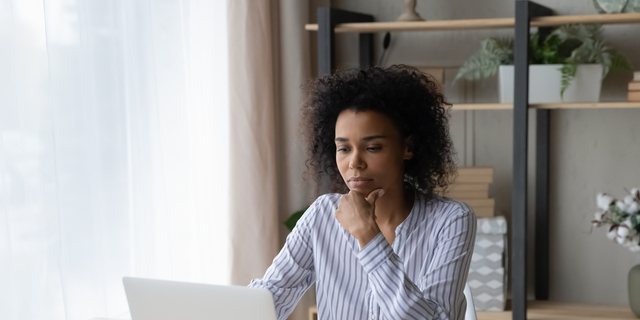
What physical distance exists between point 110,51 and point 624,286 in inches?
85.0

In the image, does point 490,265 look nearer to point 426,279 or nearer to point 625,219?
point 625,219

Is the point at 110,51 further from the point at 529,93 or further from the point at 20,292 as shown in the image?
the point at 529,93

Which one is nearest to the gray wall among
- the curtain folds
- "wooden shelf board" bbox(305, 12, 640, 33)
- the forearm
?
"wooden shelf board" bbox(305, 12, 640, 33)

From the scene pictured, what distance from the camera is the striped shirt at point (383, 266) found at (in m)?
1.19

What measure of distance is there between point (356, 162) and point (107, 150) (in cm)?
83

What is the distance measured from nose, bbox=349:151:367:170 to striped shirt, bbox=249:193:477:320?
16cm

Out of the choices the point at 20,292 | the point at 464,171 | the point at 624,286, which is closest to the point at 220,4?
the point at 464,171

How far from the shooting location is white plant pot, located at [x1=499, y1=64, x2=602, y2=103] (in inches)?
91.4

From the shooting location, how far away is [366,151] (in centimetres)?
133

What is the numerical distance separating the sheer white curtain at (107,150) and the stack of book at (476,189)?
90 cm

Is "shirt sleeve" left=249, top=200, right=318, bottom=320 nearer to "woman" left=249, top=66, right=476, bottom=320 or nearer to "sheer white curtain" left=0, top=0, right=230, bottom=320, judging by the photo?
"woman" left=249, top=66, right=476, bottom=320

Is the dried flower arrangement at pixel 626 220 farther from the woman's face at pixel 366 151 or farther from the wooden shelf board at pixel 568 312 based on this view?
the woman's face at pixel 366 151

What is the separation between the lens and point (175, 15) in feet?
6.99

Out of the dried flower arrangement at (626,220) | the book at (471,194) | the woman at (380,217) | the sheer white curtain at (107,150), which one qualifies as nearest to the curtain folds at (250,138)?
the sheer white curtain at (107,150)
